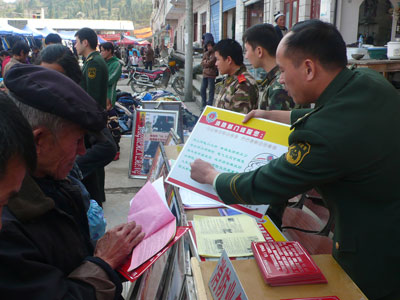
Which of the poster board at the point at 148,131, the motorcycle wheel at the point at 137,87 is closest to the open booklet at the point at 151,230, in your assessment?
the poster board at the point at 148,131

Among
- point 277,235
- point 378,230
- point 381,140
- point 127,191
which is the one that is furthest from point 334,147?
point 127,191

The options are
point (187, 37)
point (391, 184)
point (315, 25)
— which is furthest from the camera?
point (187, 37)

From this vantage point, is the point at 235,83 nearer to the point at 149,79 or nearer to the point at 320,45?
the point at 320,45

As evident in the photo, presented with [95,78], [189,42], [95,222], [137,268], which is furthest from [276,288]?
[189,42]

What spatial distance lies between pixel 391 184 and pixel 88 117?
1063mm

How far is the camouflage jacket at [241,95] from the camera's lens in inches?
143

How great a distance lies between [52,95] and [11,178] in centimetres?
54

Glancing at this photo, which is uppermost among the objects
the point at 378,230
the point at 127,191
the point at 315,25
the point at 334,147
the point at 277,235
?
the point at 315,25

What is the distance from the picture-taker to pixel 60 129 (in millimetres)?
1230

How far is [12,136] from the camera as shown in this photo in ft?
2.26

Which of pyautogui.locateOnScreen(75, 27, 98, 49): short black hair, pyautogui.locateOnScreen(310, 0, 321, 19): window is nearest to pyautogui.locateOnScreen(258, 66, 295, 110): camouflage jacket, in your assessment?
pyautogui.locateOnScreen(75, 27, 98, 49): short black hair

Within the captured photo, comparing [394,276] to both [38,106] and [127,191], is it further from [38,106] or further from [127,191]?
[127,191]

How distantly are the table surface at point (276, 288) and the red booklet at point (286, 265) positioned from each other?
2cm

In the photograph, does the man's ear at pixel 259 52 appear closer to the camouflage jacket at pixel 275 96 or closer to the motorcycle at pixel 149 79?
the camouflage jacket at pixel 275 96
